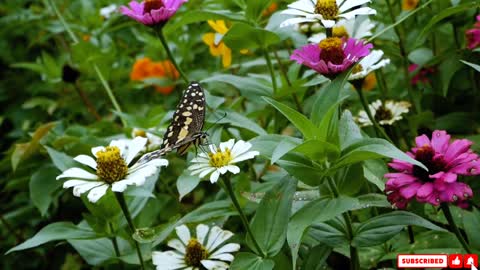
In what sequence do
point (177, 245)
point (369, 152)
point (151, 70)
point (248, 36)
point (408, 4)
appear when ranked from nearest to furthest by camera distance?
point (369, 152) → point (177, 245) → point (248, 36) → point (408, 4) → point (151, 70)

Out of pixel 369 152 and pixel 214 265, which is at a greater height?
pixel 369 152

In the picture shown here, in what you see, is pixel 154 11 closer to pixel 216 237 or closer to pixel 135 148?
pixel 135 148

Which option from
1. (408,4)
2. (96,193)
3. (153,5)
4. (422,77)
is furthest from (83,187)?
(408,4)

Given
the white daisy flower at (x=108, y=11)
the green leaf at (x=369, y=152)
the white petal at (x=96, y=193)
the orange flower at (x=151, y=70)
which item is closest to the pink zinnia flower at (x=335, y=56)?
the green leaf at (x=369, y=152)

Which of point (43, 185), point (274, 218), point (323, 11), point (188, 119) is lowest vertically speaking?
point (43, 185)

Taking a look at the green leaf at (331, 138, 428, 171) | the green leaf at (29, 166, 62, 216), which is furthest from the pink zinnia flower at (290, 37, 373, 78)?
the green leaf at (29, 166, 62, 216)

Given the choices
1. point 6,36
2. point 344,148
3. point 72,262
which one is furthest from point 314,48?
point 6,36
